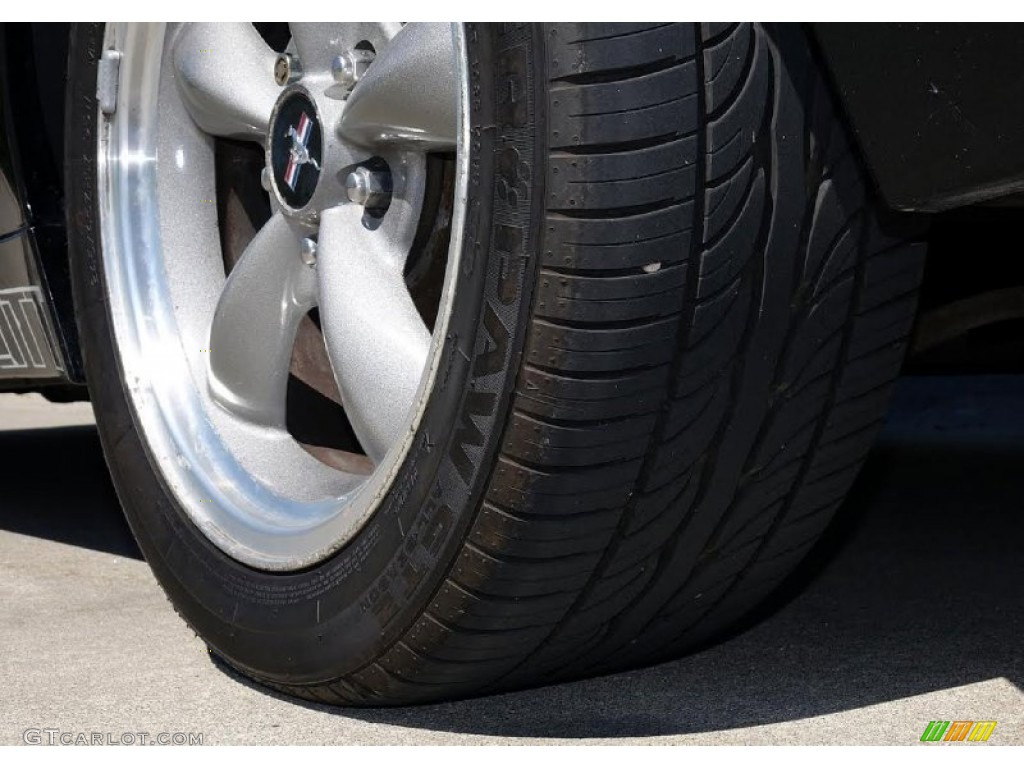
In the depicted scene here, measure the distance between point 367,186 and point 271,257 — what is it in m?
0.23

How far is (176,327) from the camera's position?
→ 2.04 meters

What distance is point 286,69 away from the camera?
191 cm

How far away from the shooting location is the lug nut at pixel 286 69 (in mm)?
1890

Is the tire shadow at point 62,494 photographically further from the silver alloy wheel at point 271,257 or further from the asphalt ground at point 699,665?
the silver alloy wheel at point 271,257

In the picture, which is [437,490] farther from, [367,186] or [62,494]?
[62,494]

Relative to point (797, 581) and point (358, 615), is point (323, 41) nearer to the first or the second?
point (358, 615)

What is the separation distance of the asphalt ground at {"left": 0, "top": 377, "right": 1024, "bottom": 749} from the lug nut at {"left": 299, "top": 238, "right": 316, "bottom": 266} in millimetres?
510

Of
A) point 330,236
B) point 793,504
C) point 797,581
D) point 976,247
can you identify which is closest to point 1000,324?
point 976,247

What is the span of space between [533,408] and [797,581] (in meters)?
0.97

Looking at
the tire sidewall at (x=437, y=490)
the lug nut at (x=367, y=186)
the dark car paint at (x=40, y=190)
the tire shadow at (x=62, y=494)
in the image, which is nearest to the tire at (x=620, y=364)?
the tire sidewall at (x=437, y=490)


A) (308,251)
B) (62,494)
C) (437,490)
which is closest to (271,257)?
(308,251)

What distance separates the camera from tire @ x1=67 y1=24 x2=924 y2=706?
4.09 feet

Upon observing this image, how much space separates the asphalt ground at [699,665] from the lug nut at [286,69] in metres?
0.74

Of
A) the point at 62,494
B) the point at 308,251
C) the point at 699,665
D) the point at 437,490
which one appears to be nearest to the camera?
the point at 437,490
